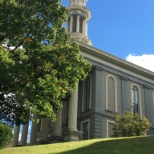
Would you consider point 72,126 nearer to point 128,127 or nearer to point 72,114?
point 72,114

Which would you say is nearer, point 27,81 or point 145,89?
point 27,81

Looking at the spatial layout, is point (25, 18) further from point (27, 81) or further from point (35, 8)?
point (27, 81)

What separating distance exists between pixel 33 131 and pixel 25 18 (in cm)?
2150

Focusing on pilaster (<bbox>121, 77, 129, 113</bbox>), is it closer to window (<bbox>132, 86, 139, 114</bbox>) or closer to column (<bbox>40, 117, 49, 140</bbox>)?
window (<bbox>132, 86, 139, 114</bbox>)

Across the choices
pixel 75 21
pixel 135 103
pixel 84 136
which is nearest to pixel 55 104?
pixel 84 136

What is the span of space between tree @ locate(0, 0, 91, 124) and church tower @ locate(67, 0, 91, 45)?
27.9 m

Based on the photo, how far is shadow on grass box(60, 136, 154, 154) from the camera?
1374cm

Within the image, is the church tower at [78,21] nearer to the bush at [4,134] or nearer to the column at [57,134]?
the column at [57,134]

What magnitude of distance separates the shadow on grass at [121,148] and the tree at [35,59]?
3.55 metres

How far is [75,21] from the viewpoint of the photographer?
48219 millimetres

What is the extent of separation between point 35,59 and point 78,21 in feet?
106

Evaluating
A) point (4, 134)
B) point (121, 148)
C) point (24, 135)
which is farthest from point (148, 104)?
point (4, 134)

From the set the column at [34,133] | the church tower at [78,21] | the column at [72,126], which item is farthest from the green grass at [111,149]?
the church tower at [78,21]

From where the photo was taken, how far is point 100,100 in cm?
3372
